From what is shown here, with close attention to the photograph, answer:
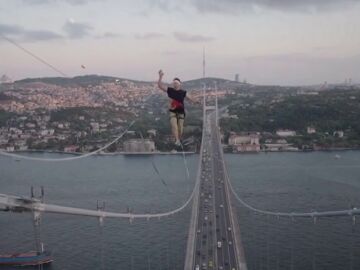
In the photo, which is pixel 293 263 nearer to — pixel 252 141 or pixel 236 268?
pixel 236 268

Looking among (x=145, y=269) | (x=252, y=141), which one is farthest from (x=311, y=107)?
(x=145, y=269)

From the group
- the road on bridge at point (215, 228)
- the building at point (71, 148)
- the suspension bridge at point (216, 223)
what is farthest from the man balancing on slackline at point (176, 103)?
the building at point (71, 148)

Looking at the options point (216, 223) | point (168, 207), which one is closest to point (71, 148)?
point (168, 207)

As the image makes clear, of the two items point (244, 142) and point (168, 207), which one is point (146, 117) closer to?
point (168, 207)

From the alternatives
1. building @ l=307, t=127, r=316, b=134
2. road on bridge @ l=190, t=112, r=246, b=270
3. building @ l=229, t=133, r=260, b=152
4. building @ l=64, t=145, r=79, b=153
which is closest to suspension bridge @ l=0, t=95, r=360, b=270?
road on bridge @ l=190, t=112, r=246, b=270

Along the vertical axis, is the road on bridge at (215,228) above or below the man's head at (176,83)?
below

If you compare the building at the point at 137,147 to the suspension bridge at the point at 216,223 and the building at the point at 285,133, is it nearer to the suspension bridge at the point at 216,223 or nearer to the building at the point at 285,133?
the suspension bridge at the point at 216,223
